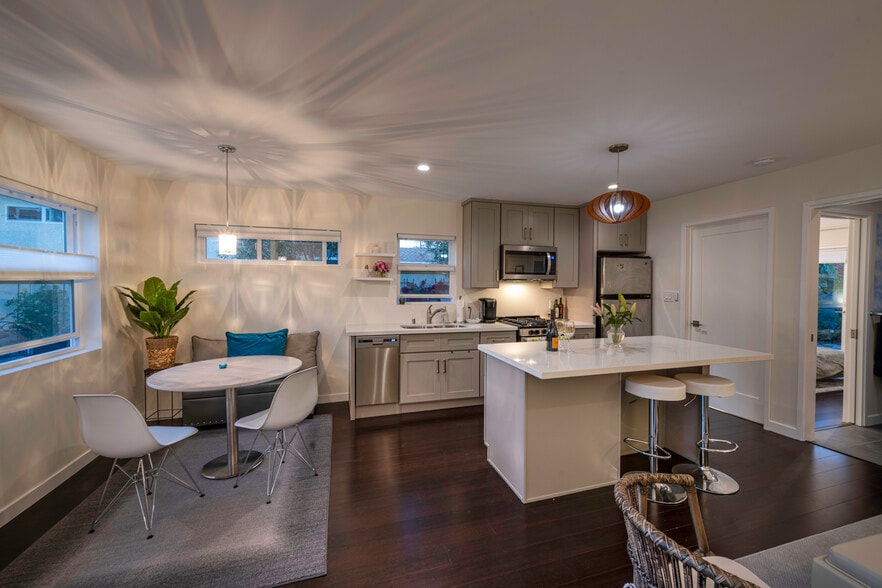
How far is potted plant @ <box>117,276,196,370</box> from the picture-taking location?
3.31 m

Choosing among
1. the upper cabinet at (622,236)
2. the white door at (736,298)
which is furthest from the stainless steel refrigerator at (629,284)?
the white door at (736,298)

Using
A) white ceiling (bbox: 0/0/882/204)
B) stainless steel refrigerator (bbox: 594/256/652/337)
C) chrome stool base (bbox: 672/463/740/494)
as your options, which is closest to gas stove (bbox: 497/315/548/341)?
stainless steel refrigerator (bbox: 594/256/652/337)

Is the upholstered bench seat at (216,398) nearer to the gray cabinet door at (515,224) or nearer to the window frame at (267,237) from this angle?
the window frame at (267,237)

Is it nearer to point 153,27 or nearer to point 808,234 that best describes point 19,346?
point 153,27

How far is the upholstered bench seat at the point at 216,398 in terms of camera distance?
132 inches

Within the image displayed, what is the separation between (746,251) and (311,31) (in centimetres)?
448

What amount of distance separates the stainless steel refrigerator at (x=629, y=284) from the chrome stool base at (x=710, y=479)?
84.9 inches

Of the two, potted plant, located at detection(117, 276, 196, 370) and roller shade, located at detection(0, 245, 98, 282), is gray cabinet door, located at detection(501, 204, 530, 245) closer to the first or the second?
potted plant, located at detection(117, 276, 196, 370)

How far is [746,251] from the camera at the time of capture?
3748mm

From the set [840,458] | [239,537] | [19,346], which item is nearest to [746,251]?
[840,458]

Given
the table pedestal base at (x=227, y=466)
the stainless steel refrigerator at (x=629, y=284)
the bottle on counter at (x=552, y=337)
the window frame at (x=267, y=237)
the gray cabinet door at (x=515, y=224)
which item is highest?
the gray cabinet door at (x=515, y=224)

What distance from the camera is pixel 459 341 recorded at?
4.08 meters

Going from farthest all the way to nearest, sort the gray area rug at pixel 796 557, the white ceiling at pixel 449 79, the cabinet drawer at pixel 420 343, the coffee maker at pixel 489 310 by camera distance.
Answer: the coffee maker at pixel 489 310, the cabinet drawer at pixel 420 343, the gray area rug at pixel 796 557, the white ceiling at pixel 449 79

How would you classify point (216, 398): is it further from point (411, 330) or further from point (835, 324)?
point (835, 324)
